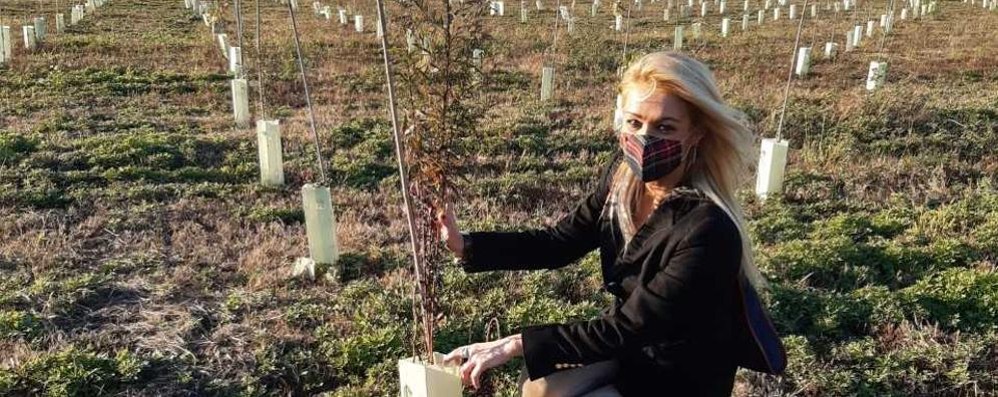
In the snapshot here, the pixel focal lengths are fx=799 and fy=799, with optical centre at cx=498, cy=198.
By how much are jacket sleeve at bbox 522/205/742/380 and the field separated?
1200 millimetres

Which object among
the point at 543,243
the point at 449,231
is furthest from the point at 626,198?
the point at 449,231

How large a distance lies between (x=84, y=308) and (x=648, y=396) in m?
3.13

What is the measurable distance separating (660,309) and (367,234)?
338 cm

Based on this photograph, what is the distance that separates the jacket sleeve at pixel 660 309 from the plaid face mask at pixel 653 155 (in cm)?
16

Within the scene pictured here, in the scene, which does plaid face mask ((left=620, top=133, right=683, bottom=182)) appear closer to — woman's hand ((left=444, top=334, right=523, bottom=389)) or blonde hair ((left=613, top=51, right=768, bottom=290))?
blonde hair ((left=613, top=51, right=768, bottom=290))

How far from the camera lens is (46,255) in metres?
4.71

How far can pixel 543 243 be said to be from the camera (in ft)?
8.80

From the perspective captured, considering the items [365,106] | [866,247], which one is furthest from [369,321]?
[365,106]

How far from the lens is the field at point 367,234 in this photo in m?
3.65

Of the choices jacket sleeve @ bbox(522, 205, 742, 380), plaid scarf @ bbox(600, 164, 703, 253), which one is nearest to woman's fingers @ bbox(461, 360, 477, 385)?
jacket sleeve @ bbox(522, 205, 742, 380)

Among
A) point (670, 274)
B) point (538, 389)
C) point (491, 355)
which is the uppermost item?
point (670, 274)

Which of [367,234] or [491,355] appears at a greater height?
[491,355]

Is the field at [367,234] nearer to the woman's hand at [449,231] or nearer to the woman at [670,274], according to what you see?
the woman's hand at [449,231]

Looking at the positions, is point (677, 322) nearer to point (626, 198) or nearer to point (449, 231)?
point (626, 198)
